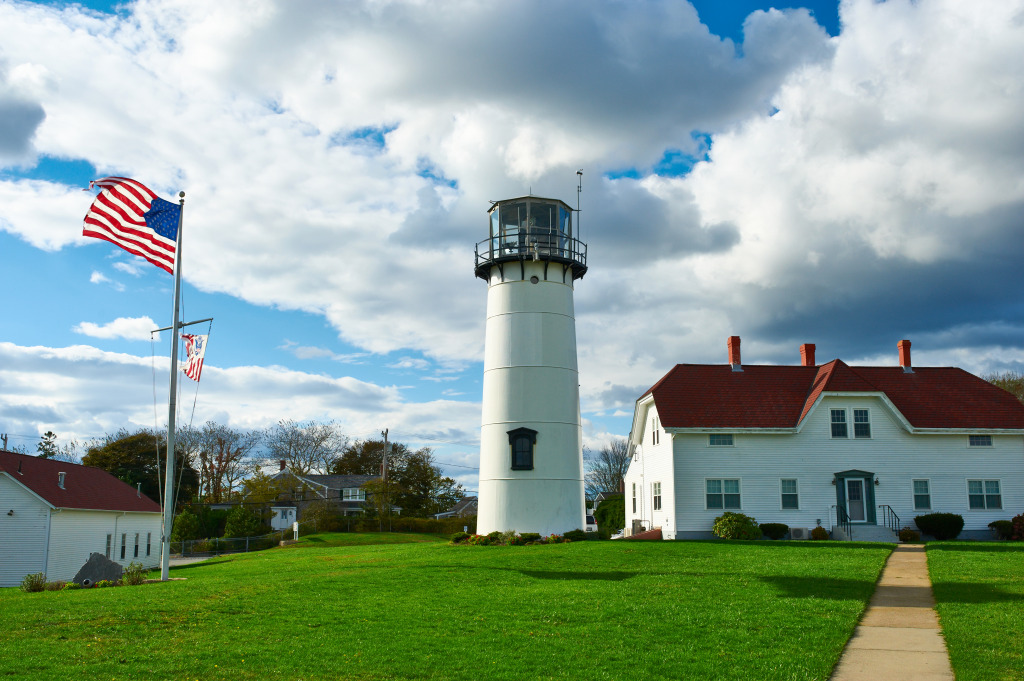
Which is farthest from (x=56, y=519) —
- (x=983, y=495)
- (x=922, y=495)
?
(x=983, y=495)

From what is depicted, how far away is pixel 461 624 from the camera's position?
39.8 feet

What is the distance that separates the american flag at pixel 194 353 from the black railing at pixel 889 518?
24053 mm

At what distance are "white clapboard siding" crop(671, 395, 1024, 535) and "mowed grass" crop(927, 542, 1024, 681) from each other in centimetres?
872

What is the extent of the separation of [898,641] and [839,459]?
67.5ft

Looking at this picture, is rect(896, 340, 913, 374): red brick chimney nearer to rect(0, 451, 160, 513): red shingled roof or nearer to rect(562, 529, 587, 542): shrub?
rect(562, 529, 587, 542): shrub

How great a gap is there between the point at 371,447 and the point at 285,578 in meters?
57.2

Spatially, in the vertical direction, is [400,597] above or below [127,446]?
below

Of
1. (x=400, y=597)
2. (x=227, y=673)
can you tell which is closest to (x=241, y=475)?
(x=400, y=597)

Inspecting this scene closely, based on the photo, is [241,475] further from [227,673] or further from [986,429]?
[227,673]

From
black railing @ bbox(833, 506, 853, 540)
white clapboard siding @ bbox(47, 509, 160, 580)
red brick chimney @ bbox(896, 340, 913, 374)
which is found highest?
red brick chimney @ bbox(896, 340, 913, 374)

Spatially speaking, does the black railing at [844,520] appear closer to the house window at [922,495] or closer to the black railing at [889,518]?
the black railing at [889,518]

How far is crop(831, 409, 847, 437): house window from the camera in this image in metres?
30.5

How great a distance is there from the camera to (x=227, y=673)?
9461mm

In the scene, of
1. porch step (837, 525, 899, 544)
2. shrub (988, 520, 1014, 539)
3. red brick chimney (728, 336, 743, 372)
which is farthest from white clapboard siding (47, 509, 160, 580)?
shrub (988, 520, 1014, 539)
